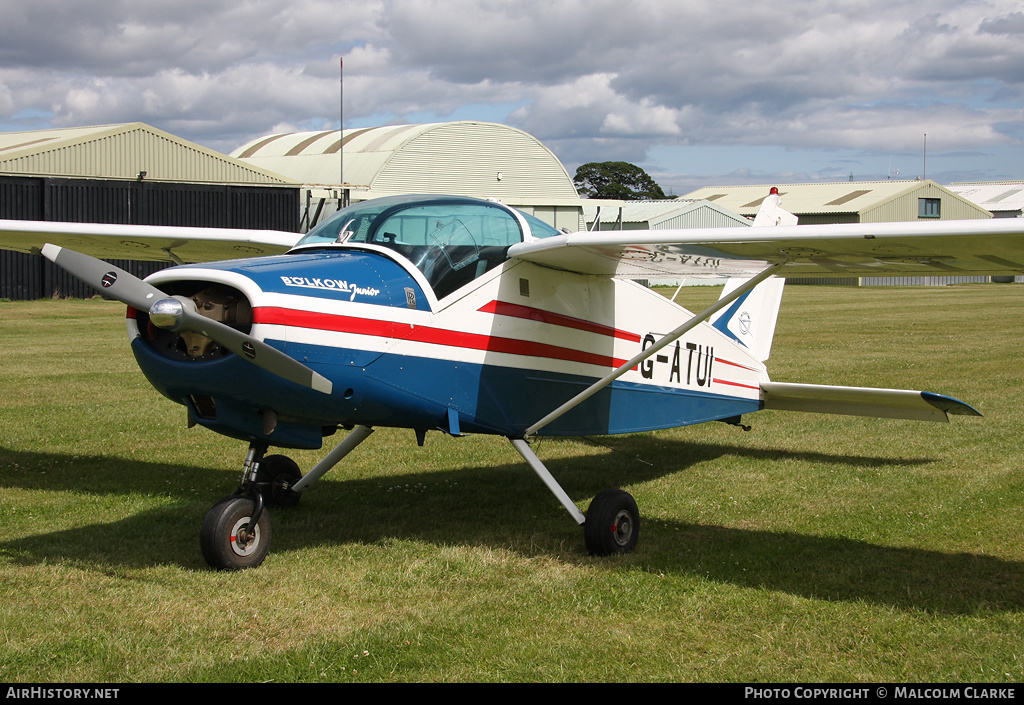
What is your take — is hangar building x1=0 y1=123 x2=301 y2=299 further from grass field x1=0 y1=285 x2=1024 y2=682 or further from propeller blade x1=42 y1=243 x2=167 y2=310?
propeller blade x1=42 y1=243 x2=167 y2=310

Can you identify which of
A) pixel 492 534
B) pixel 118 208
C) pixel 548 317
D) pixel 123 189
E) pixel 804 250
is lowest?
pixel 492 534

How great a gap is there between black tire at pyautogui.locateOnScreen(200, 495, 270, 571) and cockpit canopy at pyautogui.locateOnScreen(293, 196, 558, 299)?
5.36 ft

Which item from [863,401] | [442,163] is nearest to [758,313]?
[863,401]

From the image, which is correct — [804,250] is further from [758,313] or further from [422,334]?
[758,313]

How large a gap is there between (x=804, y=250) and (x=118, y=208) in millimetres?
27228

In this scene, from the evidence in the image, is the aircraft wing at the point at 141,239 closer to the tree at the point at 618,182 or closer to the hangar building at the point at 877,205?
the hangar building at the point at 877,205

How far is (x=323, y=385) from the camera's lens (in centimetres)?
512

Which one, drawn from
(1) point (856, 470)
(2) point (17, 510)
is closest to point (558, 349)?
(1) point (856, 470)

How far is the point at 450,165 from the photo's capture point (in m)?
43.5

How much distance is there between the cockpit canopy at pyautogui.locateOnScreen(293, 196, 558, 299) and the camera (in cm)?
571

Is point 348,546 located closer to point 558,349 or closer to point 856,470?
point 558,349

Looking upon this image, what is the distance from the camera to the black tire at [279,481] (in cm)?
700

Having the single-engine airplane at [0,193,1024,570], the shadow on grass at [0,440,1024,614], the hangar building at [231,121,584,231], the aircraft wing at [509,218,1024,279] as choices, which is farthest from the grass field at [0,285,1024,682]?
the hangar building at [231,121,584,231]
